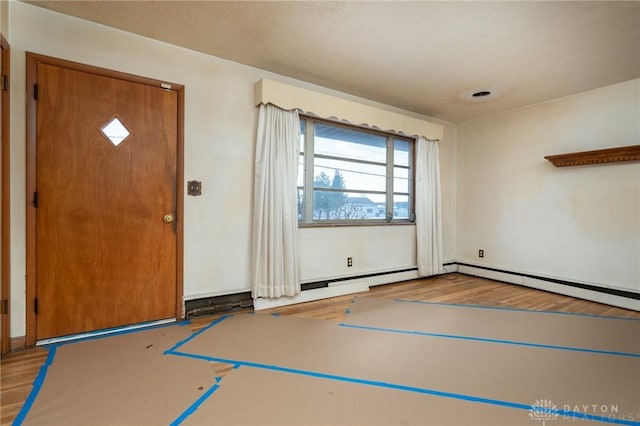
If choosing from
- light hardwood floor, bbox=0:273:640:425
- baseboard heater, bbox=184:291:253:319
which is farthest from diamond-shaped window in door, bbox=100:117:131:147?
light hardwood floor, bbox=0:273:640:425

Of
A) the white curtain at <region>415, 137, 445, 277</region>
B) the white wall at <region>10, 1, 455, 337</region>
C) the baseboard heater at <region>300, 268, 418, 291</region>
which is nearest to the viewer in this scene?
the white wall at <region>10, 1, 455, 337</region>

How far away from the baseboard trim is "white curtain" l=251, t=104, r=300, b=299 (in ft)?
10.4

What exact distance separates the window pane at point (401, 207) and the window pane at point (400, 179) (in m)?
0.11

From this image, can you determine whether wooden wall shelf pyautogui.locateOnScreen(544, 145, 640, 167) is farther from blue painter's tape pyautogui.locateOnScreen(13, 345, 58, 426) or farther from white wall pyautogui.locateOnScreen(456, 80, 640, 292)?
blue painter's tape pyautogui.locateOnScreen(13, 345, 58, 426)

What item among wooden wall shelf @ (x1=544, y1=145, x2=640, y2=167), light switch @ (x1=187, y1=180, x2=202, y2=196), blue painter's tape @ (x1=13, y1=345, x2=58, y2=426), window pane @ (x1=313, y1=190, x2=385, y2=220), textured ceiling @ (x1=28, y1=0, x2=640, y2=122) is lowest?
blue painter's tape @ (x1=13, y1=345, x2=58, y2=426)

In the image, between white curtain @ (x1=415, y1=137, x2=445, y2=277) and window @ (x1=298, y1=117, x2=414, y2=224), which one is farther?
white curtain @ (x1=415, y1=137, x2=445, y2=277)

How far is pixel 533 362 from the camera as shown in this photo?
6.85 ft

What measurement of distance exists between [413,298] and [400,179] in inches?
72.8

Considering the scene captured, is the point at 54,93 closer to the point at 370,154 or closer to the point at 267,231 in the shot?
the point at 267,231

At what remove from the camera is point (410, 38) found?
2619 millimetres

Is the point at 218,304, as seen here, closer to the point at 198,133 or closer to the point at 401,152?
the point at 198,133

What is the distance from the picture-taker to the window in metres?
3.69

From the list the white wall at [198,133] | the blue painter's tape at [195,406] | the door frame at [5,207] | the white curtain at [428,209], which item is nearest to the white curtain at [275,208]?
the white wall at [198,133]

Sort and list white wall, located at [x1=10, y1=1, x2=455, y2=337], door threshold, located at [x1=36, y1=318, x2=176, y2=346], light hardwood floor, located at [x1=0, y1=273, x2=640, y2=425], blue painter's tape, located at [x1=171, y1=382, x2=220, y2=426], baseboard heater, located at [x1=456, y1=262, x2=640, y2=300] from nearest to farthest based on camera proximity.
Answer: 1. blue painter's tape, located at [x1=171, y1=382, x2=220, y2=426]
2. light hardwood floor, located at [x1=0, y1=273, x2=640, y2=425]
3. white wall, located at [x1=10, y1=1, x2=455, y2=337]
4. door threshold, located at [x1=36, y1=318, x2=176, y2=346]
5. baseboard heater, located at [x1=456, y1=262, x2=640, y2=300]
